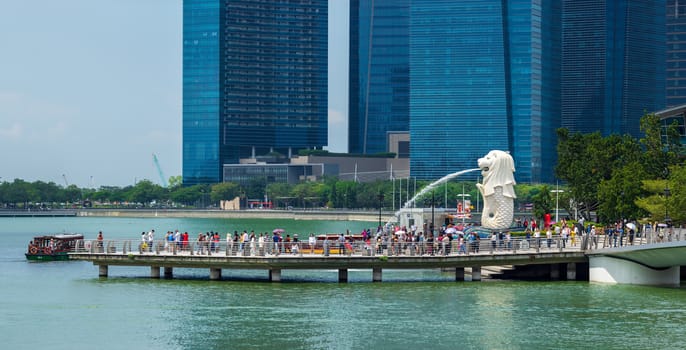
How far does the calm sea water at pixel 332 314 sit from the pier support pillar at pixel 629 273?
1.00 metres

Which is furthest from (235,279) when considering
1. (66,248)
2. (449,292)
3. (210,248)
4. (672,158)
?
(672,158)

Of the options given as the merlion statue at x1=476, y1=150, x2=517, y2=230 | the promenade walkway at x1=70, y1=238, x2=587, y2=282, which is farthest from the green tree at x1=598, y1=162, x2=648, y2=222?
the promenade walkway at x1=70, y1=238, x2=587, y2=282

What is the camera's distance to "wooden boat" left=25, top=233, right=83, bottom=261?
9925cm

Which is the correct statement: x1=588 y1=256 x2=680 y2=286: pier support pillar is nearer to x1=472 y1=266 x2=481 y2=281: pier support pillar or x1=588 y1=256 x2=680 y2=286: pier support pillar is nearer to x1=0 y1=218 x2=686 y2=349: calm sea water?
x1=0 y1=218 x2=686 y2=349: calm sea water

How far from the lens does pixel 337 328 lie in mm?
56094

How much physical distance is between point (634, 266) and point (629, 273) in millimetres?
493

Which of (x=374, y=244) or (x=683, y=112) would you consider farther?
(x=683, y=112)

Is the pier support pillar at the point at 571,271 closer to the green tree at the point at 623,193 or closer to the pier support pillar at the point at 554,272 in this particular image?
the pier support pillar at the point at 554,272

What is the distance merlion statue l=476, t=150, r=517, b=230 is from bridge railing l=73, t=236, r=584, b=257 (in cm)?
534

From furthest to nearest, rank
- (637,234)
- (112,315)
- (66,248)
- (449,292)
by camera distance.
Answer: (66,248) → (637,234) → (449,292) → (112,315)

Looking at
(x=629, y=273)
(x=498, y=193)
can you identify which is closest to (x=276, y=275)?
(x=498, y=193)

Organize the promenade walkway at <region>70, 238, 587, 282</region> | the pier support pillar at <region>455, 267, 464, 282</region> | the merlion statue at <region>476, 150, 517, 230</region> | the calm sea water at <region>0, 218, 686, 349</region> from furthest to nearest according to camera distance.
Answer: the merlion statue at <region>476, 150, 517, 230</region>, the pier support pillar at <region>455, 267, 464, 282</region>, the promenade walkway at <region>70, 238, 587, 282</region>, the calm sea water at <region>0, 218, 686, 349</region>

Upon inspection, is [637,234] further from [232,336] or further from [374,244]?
[232,336]

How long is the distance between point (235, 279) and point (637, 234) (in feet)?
83.4
